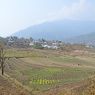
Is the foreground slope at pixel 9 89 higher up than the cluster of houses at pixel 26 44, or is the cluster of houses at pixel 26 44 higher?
the cluster of houses at pixel 26 44

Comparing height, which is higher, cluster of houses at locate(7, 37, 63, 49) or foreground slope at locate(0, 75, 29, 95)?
cluster of houses at locate(7, 37, 63, 49)

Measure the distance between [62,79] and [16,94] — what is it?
52.7 ft

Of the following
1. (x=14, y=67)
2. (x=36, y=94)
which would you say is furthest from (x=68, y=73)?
(x=36, y=94)

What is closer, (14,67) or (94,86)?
(94,86)

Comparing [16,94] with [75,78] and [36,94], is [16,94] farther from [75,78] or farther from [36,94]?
[75,78]

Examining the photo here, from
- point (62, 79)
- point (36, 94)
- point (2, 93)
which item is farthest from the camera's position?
point (62, 79)

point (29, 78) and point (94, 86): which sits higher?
point (94, 86)

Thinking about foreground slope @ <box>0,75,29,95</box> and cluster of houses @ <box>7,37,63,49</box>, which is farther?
cluster of houses @ <box>7,37,63,49</box>

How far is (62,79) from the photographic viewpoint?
144ft

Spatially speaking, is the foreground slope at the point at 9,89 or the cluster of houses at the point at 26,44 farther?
the cluster of houses at the point at 26,44

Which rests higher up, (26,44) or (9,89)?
(26,44)

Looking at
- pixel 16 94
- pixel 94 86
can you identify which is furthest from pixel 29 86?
pixel 94 86

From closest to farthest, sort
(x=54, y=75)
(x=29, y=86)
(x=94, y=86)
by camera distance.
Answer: (x=94, y=86)
(x=29, y=86)
(x=54, y=75)

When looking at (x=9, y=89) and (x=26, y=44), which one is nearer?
(x=9, y=89)
